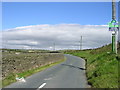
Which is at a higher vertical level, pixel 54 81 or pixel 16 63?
pixel 16 63

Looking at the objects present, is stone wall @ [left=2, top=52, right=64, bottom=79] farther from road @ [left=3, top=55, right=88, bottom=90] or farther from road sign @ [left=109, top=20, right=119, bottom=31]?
road sign @ [left=109, top=20, right=119, bottom=31]

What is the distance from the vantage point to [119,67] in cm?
1388

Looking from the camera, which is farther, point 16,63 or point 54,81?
point 16,63

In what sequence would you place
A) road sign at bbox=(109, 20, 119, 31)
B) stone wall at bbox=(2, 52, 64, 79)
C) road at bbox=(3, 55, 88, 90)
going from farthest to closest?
road sign at bbox=(109, 20, 119, 31)
stone wall at bbox=(2, 52, 64, 79)
road at bbox=(3, 55, 88, 90)

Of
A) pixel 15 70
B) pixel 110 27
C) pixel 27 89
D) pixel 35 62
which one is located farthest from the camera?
pixel 35 62

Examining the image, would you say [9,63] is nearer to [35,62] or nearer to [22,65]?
[22,65]

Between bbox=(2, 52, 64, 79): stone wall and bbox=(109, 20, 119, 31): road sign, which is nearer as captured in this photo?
bbox=(2, 52, 64, 79): stone wall

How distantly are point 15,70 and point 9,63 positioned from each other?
1402 millimetres

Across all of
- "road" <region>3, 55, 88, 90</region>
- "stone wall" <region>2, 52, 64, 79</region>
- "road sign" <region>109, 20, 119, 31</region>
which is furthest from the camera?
"road sign" <region>109, 20, 119, 31</region>

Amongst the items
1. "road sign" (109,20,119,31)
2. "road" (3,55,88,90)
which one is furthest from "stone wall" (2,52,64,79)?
"road sign" (109,20,119,31)

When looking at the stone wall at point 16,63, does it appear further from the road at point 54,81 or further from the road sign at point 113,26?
the road sign at point 113,26

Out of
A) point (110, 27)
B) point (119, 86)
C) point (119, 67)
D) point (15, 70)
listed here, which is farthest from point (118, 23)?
point (119, 86)

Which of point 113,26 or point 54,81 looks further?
point 113,26

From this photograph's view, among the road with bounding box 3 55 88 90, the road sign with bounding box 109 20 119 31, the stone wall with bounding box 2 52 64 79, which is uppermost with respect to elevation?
the road sign with bounding box 109 20 119 31
